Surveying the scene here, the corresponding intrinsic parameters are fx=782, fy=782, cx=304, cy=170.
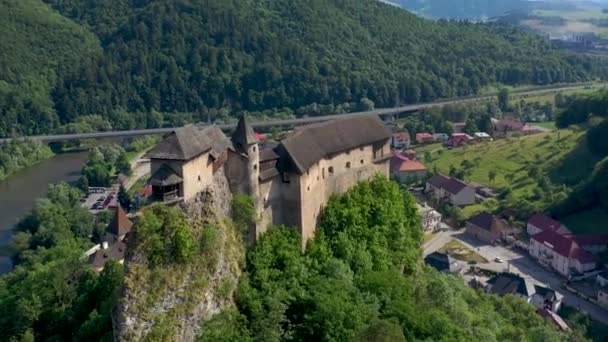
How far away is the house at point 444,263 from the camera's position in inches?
2444

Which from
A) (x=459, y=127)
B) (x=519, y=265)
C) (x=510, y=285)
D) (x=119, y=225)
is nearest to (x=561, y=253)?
(x=519, y=265)

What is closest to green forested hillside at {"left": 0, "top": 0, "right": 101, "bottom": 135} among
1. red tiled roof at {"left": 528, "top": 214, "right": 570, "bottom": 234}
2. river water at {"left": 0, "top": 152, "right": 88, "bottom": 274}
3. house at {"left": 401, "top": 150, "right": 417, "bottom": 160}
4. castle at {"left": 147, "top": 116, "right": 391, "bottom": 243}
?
river water at {"left": 0, "top": 152, "right": 88, "bottom": 274}

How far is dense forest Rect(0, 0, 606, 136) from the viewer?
13400cm

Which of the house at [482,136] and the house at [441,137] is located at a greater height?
the house at [482,136]

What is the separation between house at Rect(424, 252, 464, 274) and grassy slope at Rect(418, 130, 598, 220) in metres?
15.4

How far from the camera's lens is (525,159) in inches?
3565

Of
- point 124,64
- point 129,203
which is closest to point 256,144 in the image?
point 129,203

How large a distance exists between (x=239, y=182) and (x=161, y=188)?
4726mm

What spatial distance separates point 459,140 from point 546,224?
3664 cm

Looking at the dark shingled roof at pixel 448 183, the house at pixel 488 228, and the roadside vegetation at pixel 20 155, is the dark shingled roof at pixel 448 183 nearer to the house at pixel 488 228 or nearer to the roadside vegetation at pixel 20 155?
the house at pixel 488 228

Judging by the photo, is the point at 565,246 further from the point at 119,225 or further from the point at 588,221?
the point at 119,225

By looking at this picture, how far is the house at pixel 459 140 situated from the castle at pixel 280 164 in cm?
6457

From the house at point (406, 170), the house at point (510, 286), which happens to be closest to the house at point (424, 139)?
the house at point (406, 170)

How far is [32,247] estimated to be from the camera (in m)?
65.9
